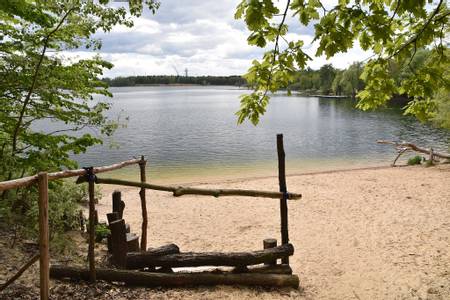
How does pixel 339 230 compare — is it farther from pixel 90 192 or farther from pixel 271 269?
pixel 90 192

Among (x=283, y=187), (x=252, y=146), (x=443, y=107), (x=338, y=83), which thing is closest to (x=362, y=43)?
(x=283, y=187)

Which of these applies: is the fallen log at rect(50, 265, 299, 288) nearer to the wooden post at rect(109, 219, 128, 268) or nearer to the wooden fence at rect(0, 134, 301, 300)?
the wooden fence at rect(0, 134, 301, 300)

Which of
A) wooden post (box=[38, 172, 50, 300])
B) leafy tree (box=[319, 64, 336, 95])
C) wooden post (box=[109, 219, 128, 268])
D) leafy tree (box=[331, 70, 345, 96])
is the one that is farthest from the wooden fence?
leafy tree (box=[319, 64, 336, 95])

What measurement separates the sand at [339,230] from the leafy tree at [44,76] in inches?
131

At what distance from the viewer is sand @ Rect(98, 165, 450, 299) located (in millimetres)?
7758

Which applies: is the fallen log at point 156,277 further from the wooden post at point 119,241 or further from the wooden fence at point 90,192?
the wooden post at point 119,241

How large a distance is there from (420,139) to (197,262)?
38.0 metres

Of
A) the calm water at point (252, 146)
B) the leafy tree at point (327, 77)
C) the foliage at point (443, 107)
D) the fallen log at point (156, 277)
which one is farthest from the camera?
the leafy tree at point (327, 77)

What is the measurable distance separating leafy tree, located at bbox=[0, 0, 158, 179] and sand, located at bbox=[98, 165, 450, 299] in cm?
334

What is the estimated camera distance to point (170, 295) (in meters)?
6.36

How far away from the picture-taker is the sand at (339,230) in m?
7.76

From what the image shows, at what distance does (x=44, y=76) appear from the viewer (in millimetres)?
6961

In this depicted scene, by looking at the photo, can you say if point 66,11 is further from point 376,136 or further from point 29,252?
point 376,136

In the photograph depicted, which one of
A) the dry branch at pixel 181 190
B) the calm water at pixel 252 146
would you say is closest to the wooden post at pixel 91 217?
the dry branch at pixel 181 190
